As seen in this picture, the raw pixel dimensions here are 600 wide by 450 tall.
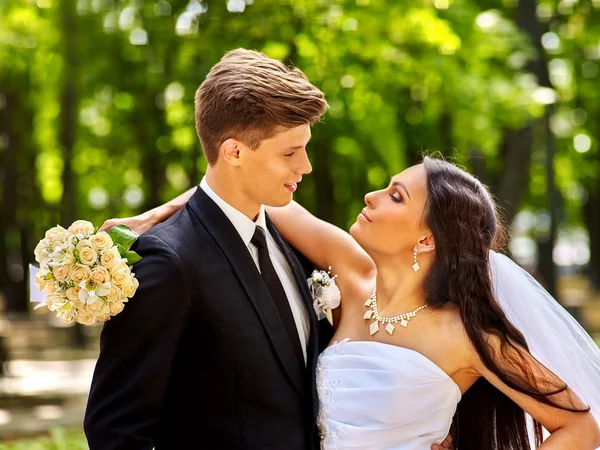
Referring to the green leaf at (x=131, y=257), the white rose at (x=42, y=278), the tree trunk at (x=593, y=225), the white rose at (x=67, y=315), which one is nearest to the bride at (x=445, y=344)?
the green leaf at (x=131, y=257)

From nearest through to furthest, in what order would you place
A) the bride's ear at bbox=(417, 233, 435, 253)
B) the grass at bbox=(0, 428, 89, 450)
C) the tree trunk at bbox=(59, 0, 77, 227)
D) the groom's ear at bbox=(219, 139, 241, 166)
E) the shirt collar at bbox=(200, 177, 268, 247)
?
1. the groom's ear at bbox=(219, 139, 241, 166)
2. the shirt collar at bbox=(200, 177, 268, 247)
3. the bride's ear at bbox=(417, 233, 435, 253)
4. the grass at bbox=(0, 428, 89, 450)
5. the tree trunk at bbox=(59, 0, 77, 227)

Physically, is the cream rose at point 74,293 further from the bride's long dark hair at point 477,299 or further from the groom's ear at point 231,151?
the bride's long dark hair at point 477,299

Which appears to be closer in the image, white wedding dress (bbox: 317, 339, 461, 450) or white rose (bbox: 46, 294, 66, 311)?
white rose (bbox: 46, 294, 66, 311)

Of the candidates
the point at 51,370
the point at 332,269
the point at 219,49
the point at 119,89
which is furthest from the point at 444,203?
the point at 51,370

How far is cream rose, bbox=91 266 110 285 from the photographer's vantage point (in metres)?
3.04

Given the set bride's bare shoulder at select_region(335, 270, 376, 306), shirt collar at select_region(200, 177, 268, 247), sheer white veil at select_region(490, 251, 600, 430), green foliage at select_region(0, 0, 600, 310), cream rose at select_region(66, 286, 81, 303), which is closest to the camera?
cream rose at select_region(66, 286, 81, 303)

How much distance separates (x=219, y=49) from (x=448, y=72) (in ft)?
9.04

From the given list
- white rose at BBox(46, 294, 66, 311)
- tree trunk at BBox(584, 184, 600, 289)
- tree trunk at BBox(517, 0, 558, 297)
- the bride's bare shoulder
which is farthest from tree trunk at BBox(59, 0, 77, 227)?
tree trunk at BBox(584, 184, 600, 289)

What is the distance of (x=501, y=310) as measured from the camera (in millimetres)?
3738

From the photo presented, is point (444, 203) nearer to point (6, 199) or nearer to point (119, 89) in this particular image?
point (119, 89)

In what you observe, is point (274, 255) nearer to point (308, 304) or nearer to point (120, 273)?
point (308, 304)

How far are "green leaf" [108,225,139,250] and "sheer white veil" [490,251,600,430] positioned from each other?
5.19 feet

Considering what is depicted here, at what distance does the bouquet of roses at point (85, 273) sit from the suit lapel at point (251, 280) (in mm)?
348

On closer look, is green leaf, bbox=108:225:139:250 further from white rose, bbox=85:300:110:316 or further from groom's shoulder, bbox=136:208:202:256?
white rose, bbox=85:300:110:316
